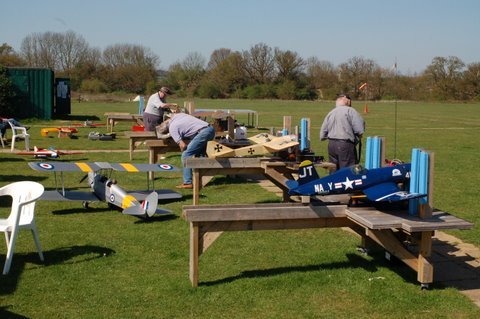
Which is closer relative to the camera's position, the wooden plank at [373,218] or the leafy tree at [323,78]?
the wooden plank at [373,218]

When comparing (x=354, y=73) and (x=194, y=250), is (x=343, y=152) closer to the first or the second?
(x=194, y=250)

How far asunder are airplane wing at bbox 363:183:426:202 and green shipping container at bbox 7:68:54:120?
27650mm

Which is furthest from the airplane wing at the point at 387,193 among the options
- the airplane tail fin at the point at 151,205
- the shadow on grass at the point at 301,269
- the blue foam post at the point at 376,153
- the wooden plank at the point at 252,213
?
the airplane tail fin at the point at 151,205

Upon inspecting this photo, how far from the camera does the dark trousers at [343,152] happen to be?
8.81m

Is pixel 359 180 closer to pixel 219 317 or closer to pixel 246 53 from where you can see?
pixel 219 317

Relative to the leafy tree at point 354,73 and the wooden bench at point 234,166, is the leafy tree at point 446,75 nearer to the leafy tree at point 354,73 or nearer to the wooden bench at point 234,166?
the leafy tree at point 354,73

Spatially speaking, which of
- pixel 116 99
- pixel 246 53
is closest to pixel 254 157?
pixel 116 99

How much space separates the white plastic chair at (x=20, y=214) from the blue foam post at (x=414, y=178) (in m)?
4.16

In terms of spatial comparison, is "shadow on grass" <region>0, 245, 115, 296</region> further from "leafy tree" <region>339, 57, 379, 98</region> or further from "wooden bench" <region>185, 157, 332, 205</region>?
"leafy tree" <region>339, 57, 379, 98</region>

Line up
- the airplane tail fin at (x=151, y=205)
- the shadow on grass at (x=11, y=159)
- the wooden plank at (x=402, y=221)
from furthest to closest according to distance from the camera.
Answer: the shadow on grass at (x=11, y=159), the airplane tail fin at (x=151, y=205), the wooden plank at (x=402, y=221)

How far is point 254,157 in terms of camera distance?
10062mm

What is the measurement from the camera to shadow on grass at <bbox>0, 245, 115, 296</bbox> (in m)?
6.35

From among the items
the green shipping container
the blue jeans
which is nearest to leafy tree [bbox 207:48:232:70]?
the green shipping container

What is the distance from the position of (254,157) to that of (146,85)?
241 feet
